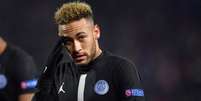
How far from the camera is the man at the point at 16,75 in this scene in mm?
4086

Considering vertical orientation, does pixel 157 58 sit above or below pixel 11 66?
below

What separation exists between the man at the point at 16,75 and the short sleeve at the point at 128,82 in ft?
4.18

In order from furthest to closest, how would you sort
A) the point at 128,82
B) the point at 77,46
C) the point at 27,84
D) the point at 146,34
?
the point at 146,34, the point at 27,84, the point at 77,46, the point at 128,82

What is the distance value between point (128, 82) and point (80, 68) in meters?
0.37

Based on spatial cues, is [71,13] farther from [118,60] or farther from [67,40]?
[118,60]

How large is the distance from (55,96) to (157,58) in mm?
4106

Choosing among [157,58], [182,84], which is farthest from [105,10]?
[182,84]

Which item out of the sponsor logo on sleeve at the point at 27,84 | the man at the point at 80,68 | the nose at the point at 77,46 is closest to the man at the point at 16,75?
the sponsor logo on sleeve at the point at 27,84

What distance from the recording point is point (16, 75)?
4.11m

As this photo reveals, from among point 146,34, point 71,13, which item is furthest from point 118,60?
point 146,34

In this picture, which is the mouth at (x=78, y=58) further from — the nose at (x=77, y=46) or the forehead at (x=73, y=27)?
the forehead at (x=73, y=27)

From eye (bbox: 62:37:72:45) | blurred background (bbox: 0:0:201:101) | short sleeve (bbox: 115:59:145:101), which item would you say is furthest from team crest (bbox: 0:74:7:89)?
blurred background (bbox: 0:0:201:101)

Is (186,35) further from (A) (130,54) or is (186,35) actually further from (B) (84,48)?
(B) (84,48)

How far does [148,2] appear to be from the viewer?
7.45 metres
